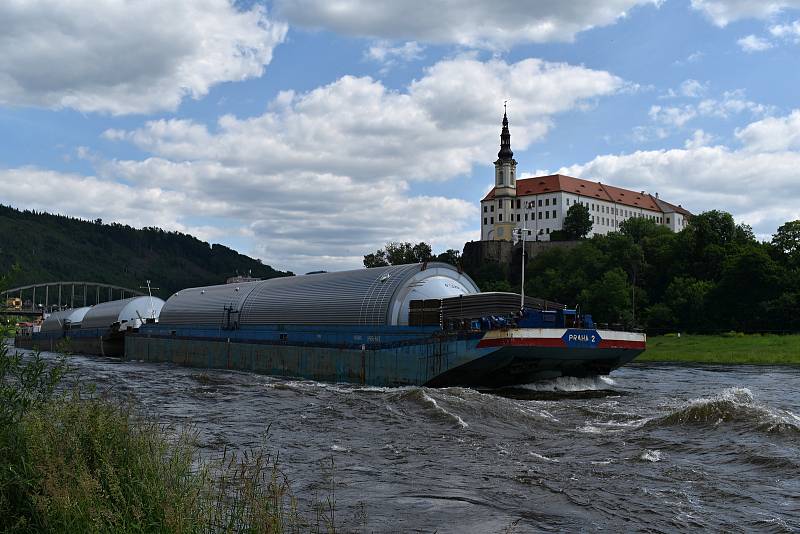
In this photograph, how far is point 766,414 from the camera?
2250cm

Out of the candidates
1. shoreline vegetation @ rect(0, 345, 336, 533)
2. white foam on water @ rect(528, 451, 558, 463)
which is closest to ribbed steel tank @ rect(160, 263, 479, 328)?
white foam on water @ rect(528, 451, 558, 463)

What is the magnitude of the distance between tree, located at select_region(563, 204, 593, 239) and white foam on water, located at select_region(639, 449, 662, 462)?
148 meters

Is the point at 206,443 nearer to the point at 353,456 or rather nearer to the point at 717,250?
the point at 353,456

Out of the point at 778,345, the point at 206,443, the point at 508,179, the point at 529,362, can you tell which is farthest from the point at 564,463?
the point at 508,179

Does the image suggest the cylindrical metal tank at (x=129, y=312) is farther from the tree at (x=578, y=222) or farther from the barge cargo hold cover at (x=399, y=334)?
the tree at (x=578, y=222)

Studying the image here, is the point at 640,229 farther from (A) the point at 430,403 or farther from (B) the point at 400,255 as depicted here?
(A) the point at 430,403

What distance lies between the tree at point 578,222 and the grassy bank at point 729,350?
3259 inches

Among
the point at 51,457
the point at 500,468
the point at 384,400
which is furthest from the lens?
the point at 384,400

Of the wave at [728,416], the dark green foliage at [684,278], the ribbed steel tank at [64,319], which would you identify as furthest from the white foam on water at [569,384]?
the ribbed steel tank at [64,319]

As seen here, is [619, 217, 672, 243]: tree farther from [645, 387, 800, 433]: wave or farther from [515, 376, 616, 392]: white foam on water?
[645, 387, 800, 433]: wave

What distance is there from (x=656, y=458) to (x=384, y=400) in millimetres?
13012

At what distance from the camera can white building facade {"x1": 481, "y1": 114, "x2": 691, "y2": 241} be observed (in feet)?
557

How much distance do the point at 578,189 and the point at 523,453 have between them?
16209 centimetres

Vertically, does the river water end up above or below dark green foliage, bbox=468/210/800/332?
below
